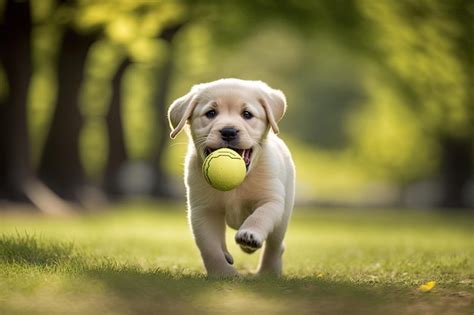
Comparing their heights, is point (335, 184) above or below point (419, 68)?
below

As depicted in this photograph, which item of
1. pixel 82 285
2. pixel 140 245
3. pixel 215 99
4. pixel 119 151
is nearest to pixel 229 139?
pixel 215 99

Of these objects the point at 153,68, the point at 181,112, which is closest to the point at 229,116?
the point at 181,112

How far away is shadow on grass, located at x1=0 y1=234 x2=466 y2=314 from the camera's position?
16.1 ft

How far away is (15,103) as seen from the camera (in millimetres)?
16234

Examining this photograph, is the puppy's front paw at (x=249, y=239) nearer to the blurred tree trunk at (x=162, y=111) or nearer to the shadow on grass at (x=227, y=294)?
the shadow on grass at (x=227, y=294)

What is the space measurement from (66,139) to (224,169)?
43.3ft

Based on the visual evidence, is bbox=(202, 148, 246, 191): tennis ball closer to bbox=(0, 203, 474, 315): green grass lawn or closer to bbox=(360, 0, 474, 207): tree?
bbox=(0, 203, 474, 315): green grass lawn

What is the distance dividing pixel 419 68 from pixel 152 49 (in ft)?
20.3

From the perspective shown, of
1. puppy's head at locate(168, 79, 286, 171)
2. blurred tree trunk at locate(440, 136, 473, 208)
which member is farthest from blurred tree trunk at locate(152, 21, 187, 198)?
puppy's head at locate(168, 79, 286, 171)

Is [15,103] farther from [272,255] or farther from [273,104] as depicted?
[273,104]

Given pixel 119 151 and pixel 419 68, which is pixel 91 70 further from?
pixel 419 68

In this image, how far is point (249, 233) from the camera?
5.84 m

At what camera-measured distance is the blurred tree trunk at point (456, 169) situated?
32125 millimetres

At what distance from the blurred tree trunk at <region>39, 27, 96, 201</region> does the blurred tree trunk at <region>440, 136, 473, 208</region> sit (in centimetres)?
1664
